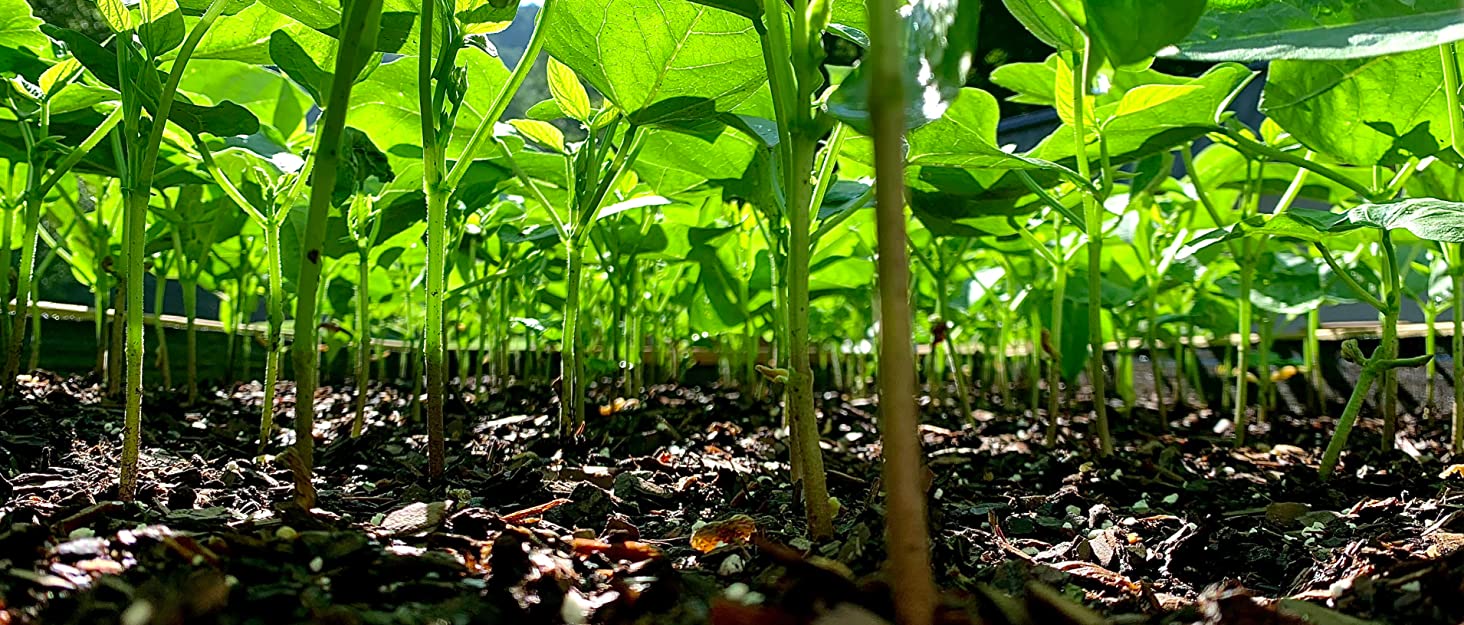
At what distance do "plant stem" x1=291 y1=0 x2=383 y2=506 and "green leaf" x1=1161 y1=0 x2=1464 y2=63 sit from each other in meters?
0.38

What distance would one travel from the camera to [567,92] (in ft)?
2.68

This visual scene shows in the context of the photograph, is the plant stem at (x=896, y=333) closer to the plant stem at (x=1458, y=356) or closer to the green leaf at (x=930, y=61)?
the green leaf at (x=930, y=61)

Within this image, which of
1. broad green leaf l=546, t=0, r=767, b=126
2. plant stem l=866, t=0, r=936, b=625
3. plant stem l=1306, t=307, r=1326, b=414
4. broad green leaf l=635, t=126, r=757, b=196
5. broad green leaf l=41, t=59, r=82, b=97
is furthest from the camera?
plant stem l=1306, t=307, r=1326, b=414

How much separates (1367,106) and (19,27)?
120cm

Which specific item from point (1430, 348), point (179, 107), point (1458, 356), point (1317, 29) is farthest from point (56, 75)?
point (1430, 348)

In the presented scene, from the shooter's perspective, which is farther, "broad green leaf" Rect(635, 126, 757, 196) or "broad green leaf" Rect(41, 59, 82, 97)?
"broad green leaf" Rect(635, 126, 757, 196)

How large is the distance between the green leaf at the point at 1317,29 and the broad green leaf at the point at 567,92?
0.52 metres

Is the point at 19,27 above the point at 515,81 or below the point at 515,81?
above

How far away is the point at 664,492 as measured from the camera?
695mm

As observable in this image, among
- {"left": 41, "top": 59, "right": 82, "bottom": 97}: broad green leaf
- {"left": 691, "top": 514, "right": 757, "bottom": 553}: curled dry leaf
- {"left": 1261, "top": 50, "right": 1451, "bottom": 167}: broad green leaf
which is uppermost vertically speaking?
{"left": 41, "top": 59, "right": 82, "bottom": 97}: broad green leaf

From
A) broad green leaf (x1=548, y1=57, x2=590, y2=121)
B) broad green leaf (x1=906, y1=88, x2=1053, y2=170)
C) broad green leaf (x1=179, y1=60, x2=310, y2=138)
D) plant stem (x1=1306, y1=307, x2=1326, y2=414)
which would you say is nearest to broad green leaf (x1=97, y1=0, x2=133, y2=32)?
broad green leaf (x1=548, y1=57, x2=590, y2=121)

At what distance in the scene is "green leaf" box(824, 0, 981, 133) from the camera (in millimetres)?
320

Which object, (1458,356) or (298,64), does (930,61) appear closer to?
(298,64)

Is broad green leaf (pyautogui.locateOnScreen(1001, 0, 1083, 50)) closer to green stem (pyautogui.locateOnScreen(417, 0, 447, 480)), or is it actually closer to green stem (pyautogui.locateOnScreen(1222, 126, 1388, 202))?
green stem (pyautogui.locateOnScreen(1222, 126, 1388, 202))
